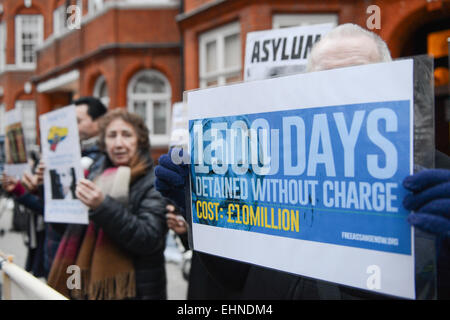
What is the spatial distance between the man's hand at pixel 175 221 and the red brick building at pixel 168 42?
3777 millimetres

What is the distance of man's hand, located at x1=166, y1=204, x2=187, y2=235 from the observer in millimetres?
2233

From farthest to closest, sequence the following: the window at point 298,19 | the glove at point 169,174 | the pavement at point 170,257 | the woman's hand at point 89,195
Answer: the window at point 298,19 < the pavement at point 170,257 < the woman's hand at point 89,195 < the glove at point 169,174

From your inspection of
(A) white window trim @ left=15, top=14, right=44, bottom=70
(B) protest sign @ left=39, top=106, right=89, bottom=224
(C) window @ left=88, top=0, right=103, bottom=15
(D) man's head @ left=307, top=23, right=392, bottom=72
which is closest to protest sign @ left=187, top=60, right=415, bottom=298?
(D) man's head @ left=307, top=23, right=392, bottom=72

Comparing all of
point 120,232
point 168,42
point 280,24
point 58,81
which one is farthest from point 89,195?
point 58,81

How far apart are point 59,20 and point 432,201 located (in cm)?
1675

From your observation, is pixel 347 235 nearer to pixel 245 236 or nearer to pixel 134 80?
pixel 245 236

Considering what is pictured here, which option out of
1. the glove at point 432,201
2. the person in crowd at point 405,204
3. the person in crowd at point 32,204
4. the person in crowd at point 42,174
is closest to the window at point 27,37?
the person in crowd at point 32,204

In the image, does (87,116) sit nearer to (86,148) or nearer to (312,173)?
(86,148)

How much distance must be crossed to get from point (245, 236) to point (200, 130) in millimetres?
286

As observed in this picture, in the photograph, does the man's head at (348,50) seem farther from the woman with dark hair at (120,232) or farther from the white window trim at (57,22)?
the white window trim at (57,22)

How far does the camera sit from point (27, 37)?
22.4 metres

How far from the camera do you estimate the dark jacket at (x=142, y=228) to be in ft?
7.33
